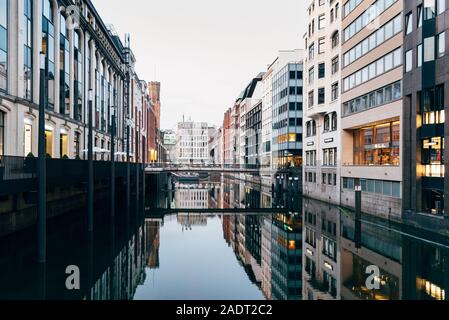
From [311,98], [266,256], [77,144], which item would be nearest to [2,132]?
[77,144]

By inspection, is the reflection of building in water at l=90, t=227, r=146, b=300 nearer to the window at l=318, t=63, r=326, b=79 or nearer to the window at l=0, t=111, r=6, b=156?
the window at l=0, t=111, r=6, b=156

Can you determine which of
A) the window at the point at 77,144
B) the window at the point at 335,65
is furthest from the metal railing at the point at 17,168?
the window at the point at 335,65

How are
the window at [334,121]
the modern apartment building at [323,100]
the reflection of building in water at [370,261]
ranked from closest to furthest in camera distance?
the reflection of building in water at [370,261]
the modern apartment building at [323,100]
the window at [334,121]

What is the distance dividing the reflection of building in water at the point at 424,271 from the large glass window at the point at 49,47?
96.7 ft

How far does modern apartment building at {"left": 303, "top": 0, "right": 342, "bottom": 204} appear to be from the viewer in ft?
156

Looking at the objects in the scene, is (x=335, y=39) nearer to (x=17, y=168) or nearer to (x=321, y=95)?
(x=321, y=95)

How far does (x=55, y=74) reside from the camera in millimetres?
33906

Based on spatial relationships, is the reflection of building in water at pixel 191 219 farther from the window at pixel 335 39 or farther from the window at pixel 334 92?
the window at pixel 335 39

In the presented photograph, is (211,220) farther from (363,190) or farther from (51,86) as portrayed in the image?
(51,86)

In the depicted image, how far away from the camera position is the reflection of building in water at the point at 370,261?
51.0ft

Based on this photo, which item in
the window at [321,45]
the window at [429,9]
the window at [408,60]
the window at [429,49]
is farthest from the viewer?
the window at [321,45]

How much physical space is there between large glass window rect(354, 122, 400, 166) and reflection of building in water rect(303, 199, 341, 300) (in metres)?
7.10

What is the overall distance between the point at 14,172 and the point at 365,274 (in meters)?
17.6
